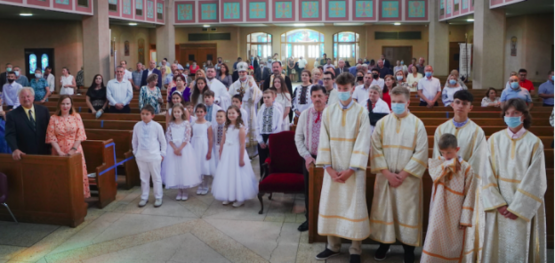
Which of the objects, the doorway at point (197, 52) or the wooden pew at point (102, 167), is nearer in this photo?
the wooden pew at point (102, 167)

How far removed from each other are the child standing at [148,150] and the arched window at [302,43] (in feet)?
61.8

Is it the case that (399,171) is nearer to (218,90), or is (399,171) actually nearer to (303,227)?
(303,227)

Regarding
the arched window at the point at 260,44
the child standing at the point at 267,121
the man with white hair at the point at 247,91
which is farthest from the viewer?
the arched window at the point at 260,44

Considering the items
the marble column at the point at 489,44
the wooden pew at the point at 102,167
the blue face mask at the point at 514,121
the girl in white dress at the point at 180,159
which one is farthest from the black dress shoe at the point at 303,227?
the marble column at the point at 489,44

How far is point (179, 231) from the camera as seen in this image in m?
5.37

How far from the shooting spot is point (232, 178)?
243 inches

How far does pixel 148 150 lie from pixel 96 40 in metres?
9.75

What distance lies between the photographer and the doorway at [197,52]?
2420cm

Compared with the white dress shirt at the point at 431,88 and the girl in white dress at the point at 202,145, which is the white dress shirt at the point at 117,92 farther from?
the white dress shirt at the point at 431,88

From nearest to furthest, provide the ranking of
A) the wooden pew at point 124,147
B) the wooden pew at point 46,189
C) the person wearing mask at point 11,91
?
the wooden pew at point 46,189, the wooden pew at point 124,147, the person wearing mask at point 11,91

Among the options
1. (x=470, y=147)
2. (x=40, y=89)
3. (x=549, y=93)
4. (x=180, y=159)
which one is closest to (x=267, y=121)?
(x=180, y=159)

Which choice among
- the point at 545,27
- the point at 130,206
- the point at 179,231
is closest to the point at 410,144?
the point at 179,231

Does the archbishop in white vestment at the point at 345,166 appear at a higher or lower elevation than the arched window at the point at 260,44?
lower

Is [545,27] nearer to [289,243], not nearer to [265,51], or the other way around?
[265,51]
